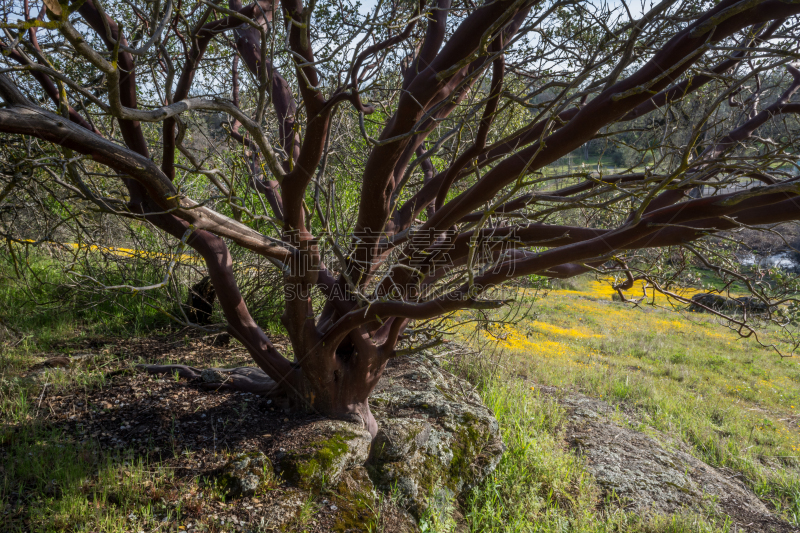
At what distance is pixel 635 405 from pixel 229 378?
230 inches

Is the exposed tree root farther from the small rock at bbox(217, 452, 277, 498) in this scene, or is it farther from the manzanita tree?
the small rock at bbox(217, 452, 277, 498)

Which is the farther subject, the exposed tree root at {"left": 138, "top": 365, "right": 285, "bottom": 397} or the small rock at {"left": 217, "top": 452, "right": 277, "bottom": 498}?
the exposed tree root at {"left": 138, "top": 365, "right": 285, "bottom": 397}

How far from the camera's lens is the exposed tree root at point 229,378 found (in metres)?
3.62

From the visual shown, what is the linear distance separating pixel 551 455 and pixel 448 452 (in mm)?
1157

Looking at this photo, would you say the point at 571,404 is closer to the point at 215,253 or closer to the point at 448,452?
the point at 448,452

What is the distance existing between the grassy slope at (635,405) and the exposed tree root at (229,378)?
1872 mm

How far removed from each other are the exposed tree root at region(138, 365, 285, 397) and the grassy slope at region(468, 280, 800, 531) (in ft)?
6.14

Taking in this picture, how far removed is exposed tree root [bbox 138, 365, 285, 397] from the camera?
3623 millimetres

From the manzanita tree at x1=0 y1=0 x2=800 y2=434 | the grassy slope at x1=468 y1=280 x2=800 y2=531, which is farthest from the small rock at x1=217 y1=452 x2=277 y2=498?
the grassy slope at x1=468 y1=280 x2=800 y2=531

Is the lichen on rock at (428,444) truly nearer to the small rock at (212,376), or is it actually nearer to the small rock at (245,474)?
the small rock at (245,474)

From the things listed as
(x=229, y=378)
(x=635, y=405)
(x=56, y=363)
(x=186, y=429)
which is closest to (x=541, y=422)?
(x=635, y=405)

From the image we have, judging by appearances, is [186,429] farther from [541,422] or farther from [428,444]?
[541,422]

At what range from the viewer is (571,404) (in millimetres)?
5793

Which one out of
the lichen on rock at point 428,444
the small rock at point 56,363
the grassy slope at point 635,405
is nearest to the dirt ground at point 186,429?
the small rock at point 56,363
